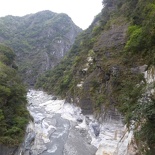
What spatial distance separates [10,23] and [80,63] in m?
109

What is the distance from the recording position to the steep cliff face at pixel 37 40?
10981 centimetres

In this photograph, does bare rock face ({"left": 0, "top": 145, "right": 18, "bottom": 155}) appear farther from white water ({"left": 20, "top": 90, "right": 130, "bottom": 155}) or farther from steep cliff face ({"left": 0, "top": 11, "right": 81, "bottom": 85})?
steep cliff face ({"left": 0, "top": 11, "right": 81, "bottom": 85})

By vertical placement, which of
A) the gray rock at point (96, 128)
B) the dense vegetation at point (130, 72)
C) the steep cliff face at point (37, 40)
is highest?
the steep cliff face at point (37, 40)

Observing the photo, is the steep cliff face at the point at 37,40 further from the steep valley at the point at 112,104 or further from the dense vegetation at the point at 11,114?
the dense vegetation at the point at 11,114

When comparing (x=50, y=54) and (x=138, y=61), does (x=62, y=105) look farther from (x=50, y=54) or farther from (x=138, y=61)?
(x=50, y=54)

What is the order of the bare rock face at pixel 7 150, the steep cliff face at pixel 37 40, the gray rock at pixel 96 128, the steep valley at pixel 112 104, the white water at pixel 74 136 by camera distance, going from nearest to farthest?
the steep valley at pixel 112 104 < the bare rock face at pixel 7 150 < the white water at pixel 74 136 < the gray rock at pixel 96 128 < the steep cliff face at pixel 37 40

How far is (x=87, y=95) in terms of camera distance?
111ft

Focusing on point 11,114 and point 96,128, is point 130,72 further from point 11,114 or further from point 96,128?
point 11,114

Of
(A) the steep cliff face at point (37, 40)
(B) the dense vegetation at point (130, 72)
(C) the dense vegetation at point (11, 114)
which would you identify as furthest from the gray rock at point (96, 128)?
(A) the steep cliff face at point (37, 40)

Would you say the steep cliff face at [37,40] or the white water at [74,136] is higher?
the steep cliff face at [37,40]

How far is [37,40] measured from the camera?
126 meters

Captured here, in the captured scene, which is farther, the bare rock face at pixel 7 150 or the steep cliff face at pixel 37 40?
the steep cliff face at pixel 37 40

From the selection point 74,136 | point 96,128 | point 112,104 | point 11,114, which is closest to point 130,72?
point 112,104

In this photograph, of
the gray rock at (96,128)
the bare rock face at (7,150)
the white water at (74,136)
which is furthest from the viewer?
the gray rock at (96,128)
